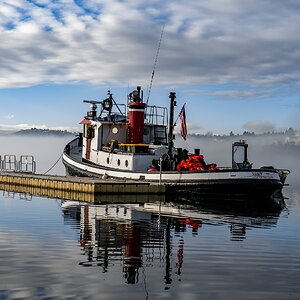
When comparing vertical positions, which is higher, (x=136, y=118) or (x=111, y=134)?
(x=136, y=118)

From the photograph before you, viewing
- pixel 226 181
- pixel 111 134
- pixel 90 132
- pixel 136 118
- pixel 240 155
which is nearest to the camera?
pixel 226 181

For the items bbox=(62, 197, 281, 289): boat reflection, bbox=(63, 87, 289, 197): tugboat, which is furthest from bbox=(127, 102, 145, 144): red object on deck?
bbox=(62, 197, 281, 289): boat reflection

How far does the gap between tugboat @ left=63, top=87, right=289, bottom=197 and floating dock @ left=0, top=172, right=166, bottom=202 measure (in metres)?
1.51

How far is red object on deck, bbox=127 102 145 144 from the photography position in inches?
1916

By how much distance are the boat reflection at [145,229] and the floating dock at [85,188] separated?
251 cm

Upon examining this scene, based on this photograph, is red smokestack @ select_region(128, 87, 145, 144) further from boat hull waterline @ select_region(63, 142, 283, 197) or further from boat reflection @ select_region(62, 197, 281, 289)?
→ boat reflection @ select_region(62, 197, 281, 289)

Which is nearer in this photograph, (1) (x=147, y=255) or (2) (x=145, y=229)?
(1) (x=147, y=255)

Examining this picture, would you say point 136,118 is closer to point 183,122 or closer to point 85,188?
point 183,122

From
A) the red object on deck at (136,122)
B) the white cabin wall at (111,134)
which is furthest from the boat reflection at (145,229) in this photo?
the white cabin wall at (111,134)

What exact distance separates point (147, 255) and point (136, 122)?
29842mm

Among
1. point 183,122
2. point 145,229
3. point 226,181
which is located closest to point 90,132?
point 183,122

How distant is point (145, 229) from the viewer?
86.3ft

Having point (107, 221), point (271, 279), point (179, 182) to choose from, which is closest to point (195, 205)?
point (179, 182)

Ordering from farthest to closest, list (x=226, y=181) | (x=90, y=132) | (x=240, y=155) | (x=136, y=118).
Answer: (x=90, y=132), (x=136, y=118), (x=240, y=155), (x=226, y=181)
